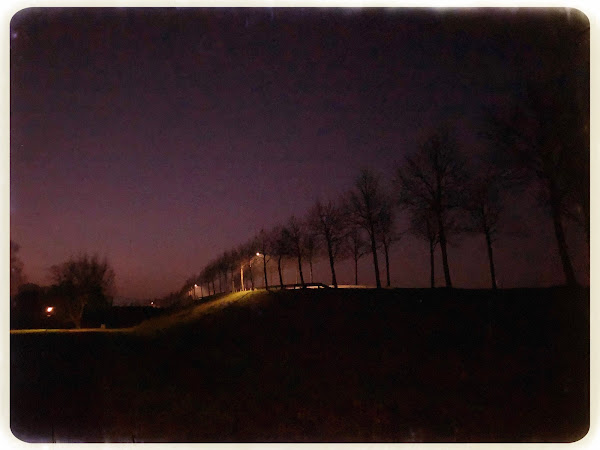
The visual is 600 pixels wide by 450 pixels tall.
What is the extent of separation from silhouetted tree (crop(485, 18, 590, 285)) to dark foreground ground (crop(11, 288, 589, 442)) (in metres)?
1.14

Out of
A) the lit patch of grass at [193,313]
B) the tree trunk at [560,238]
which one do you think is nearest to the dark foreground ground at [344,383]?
the tree trunk at [560,238]

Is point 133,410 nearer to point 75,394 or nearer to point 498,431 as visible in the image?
point 75,394

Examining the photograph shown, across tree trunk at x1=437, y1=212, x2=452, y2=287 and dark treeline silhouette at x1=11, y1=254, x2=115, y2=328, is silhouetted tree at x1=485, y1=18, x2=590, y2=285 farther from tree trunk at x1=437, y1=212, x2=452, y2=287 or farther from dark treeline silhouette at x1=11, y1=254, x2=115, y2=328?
dark treeline silhouette at x1=11, y1=254, x2=115, y2=328

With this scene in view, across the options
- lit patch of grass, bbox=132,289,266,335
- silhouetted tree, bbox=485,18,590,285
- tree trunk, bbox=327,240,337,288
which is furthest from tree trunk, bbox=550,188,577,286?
lit patch of grass, bbox=132,289,266,335

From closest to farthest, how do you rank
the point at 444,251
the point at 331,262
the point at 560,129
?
the point at 560,129, the point at 444,251, the point at 331,262

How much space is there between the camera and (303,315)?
33.6ft

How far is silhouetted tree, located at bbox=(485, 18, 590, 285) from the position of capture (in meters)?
5.69

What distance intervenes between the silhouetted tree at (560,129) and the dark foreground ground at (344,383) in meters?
1.14

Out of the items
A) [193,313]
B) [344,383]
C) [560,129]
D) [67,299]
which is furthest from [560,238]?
[67,299]

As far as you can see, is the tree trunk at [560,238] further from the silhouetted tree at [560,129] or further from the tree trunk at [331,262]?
the tree trunk at [331,262]

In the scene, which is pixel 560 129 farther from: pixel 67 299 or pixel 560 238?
pixel 67 299

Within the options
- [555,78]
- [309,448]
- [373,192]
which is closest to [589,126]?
[555,78]

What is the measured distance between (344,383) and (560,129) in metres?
4.33

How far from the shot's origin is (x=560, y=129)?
647cm
